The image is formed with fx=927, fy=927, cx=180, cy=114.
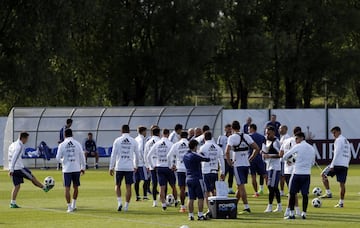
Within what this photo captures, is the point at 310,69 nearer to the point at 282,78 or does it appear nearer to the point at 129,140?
the point at 282,78

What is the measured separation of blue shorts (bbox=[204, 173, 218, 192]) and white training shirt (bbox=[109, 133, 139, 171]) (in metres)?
2.49

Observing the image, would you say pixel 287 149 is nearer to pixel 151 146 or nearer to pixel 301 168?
pixel 301 168

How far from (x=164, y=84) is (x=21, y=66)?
13869 millimetres

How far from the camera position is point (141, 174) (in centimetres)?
2988

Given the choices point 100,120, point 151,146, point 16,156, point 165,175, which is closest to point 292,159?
point 165,175

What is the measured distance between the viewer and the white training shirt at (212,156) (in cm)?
2428

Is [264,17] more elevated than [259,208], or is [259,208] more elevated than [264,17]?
[264,17]

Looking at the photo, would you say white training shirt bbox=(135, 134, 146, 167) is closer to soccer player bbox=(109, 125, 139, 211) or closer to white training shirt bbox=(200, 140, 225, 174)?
soccer player bbox=(109, 125, 139, 211)

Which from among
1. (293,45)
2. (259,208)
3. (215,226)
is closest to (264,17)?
(293,45)

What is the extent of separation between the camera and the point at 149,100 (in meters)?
74.5

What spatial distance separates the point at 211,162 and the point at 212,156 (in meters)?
0.25

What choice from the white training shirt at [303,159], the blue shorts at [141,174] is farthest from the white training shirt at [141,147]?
the white training shirt at [303,159]

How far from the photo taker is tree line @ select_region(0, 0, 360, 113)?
56875 mm

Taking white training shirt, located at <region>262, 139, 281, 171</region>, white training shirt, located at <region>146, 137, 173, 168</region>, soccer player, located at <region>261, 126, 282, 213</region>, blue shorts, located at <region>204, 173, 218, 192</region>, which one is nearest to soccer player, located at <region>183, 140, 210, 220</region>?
blue shorts, located at <region>204, 173, 218, 192</region>
